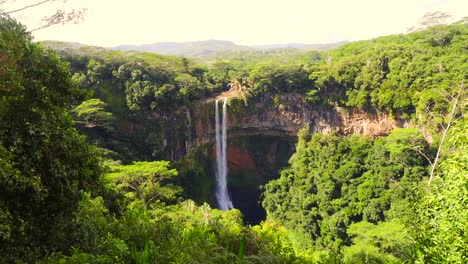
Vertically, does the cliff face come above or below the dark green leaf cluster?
above

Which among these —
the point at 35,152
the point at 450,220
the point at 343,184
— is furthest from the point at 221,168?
the point at 450,220

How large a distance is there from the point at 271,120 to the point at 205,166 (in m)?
8.08

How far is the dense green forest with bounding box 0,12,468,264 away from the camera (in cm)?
580

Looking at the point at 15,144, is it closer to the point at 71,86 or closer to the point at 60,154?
the point at 60,154

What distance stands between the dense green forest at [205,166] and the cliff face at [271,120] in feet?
1.88

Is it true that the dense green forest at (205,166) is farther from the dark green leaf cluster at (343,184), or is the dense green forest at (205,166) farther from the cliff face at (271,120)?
the cliff face at (271,120)

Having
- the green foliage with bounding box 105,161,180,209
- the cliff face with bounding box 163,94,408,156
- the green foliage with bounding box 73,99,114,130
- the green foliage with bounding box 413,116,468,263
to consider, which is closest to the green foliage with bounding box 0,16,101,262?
the green foliage with bounding box 413,116,468,263

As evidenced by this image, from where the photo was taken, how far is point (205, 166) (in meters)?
35.0

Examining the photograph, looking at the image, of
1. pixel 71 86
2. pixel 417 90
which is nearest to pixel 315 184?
pixel 417 90

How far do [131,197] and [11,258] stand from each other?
45.4 feet

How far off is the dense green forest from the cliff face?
22.5 inches

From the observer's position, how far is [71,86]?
682 cm

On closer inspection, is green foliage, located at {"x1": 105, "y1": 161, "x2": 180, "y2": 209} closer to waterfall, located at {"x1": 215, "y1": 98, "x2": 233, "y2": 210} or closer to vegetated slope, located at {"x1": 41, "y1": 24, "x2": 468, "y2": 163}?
vegetated slope, located at {"x1": 41, "y1": 24, "x2": 468, "y2": 163}

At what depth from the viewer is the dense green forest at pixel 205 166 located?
19.0ft
